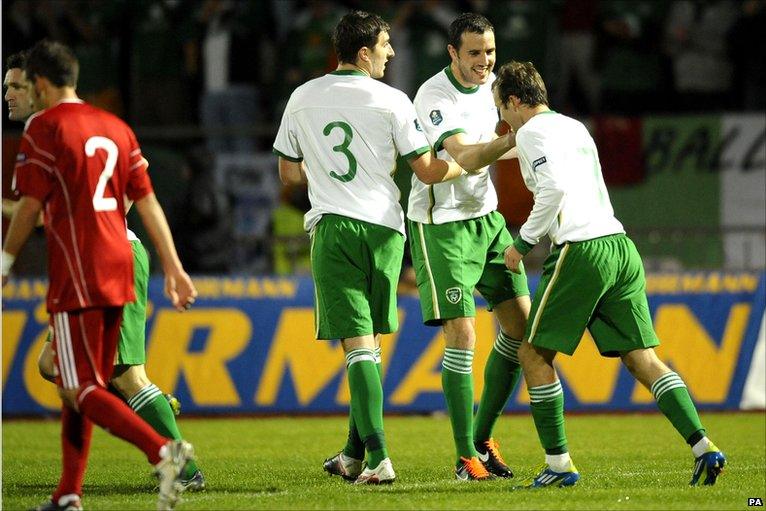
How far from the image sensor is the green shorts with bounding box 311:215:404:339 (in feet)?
21.5

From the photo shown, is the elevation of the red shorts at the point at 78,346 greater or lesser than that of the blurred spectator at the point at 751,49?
lesser

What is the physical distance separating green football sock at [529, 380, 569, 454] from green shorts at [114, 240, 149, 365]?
211 cm

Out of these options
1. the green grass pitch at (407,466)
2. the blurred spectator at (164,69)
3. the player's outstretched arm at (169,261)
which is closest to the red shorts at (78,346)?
the player's outstretched arm at (169,261)

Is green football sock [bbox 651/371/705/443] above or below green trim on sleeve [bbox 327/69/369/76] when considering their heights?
below

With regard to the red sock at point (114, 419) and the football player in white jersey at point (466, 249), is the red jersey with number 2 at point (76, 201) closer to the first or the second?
the red sock at point (114, 419)

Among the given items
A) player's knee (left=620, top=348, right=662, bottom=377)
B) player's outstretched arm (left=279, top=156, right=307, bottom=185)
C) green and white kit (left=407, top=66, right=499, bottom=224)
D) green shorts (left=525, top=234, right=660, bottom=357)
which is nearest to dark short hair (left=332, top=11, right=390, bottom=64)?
green and white kit (left=407, top=66, right=499, bottom=224)

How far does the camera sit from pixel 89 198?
5434 millimetres

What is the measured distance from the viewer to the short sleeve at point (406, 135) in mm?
6539

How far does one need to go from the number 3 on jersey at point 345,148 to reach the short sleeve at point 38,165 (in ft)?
5.33

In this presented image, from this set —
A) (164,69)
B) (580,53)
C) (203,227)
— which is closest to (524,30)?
(580,53)

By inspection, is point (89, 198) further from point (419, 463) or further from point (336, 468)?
point (419, 463)

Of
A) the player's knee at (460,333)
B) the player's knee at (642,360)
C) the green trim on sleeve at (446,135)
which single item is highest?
the green trim on sleeve at (446,135)

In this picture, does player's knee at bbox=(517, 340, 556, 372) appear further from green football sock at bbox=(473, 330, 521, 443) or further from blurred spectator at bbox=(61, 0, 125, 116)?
blurred spectator at bbox=(61, 0, 125, 116)

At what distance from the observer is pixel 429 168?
655cm
